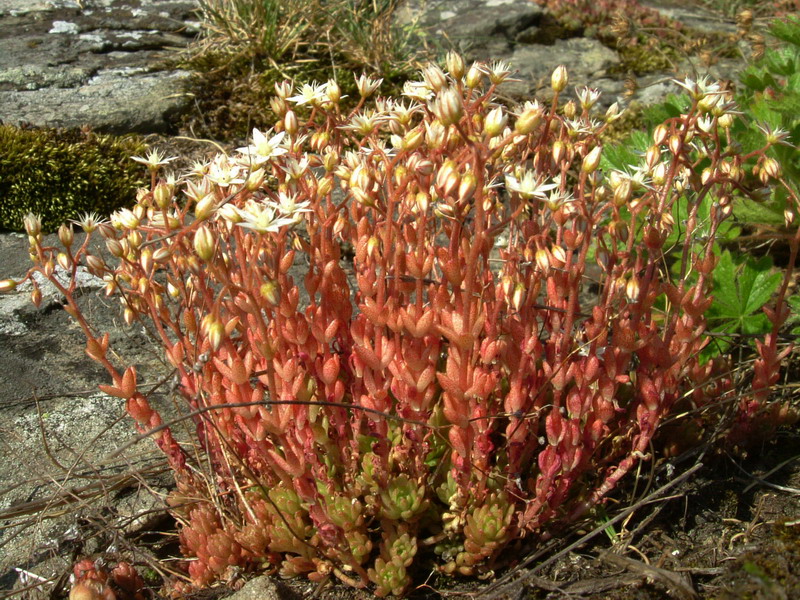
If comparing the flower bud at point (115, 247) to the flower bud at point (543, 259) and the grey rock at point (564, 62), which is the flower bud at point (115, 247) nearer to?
the flower bud at point (543, 259)

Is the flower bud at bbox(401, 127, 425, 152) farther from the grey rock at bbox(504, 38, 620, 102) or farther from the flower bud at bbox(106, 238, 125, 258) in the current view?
the grey rock at bbox(504, 38, 620, 102)

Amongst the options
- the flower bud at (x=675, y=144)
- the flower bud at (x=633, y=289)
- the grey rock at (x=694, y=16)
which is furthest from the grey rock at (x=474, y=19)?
the flower bud at (x=633, y=289)

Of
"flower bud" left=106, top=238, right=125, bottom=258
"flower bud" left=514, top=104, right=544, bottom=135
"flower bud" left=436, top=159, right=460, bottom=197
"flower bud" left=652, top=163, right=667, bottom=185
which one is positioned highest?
"flower bud" left=514, top=104, right=544, bottom=135

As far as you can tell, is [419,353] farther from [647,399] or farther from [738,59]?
[738,59]

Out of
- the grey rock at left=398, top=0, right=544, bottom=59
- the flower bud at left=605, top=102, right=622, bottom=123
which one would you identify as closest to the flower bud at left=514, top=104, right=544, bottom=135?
the flower bud at left=605, top=102, right=622, bottom=123

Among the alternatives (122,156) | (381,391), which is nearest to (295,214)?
(381,391)
